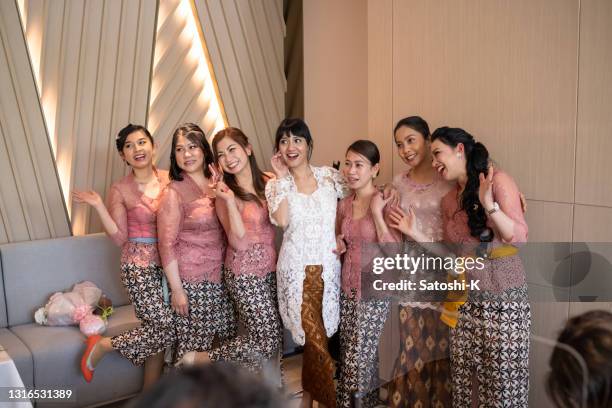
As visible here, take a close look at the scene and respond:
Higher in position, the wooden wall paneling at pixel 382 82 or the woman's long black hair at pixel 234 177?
the wooden wall paneling at pixel 382 82

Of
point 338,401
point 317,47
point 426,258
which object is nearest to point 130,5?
point 317,47

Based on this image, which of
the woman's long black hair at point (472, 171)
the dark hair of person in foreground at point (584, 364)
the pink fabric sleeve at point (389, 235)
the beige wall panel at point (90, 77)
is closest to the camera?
the dark hair of person in foreground at point (584, 364)

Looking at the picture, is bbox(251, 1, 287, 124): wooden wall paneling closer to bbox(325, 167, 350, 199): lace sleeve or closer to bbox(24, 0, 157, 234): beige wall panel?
bbox(24, 0, 157, 234): beige wall panel

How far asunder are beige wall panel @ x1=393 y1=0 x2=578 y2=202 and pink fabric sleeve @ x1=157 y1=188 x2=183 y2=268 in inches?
56.3

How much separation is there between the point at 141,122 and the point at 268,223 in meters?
1.39

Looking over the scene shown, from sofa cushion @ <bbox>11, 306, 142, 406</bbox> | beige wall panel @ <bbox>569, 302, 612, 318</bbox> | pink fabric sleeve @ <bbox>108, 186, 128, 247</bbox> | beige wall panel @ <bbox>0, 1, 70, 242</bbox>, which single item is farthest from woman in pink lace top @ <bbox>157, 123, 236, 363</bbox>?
beige wall panel @ <bbox>569, 302, 612, 318</bbox>

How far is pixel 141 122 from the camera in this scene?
12.5ft

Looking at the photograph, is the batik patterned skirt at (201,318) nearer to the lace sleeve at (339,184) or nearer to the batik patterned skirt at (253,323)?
the batik patterned skirt at (253,323)

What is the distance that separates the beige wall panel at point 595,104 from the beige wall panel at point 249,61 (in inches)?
97.7

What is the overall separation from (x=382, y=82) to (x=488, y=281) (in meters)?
1.50

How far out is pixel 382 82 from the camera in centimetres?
345

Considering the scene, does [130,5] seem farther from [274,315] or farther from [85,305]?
[274,315]

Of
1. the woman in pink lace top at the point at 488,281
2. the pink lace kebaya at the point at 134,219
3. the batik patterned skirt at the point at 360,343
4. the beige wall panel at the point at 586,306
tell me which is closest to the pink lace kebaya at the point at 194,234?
the pink lace kebaya at the point at 134,219

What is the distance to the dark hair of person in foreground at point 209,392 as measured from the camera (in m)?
0.73
